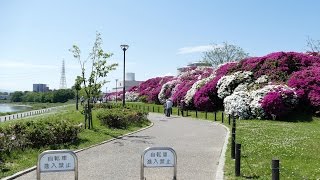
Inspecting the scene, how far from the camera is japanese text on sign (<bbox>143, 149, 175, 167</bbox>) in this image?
7348 mm

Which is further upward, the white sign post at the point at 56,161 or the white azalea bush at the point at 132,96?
the white azalea bush at the point at 132,96

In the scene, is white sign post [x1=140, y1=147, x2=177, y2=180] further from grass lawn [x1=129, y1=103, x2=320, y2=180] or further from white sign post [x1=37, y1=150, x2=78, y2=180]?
grass lawn [x1=129, y1=103, x2=320, y2=180]

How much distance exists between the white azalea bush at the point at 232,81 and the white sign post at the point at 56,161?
27253 millimetres

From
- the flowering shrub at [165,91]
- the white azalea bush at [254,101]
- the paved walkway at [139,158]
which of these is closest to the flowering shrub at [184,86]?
the flowering shrub at [165,91]

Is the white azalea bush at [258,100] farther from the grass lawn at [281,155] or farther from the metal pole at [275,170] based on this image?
the metal pole at [275,170]

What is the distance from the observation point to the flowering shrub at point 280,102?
86.0ft

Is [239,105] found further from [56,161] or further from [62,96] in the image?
[62,96]

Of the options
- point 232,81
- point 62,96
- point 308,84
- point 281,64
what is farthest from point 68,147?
point 62,96

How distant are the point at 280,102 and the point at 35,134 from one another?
17271mm

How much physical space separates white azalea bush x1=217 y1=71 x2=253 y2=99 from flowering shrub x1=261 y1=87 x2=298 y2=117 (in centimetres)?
594

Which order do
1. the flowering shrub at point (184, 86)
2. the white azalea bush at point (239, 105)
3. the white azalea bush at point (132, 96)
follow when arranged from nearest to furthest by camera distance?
the white azalea bush at point (239, 105) → the flowering shrub at point (184, 86) → the white azalea bush at point (132, 96)

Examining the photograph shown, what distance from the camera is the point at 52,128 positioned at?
49.1ft

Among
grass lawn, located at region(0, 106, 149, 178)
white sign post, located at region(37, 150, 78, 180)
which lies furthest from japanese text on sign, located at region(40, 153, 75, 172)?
grass lawn, located at region(0, 106, 149, 178)

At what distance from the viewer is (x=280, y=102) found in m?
26.2
